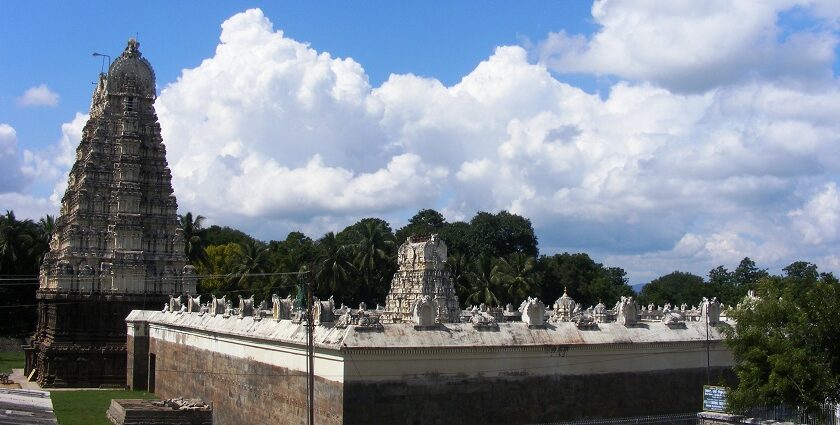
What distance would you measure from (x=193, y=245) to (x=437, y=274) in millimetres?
44302

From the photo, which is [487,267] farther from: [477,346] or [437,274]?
[477,346]

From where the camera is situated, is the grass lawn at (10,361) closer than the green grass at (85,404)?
No

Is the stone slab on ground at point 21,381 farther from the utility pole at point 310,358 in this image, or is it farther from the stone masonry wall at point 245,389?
the utility pole at point 310,358

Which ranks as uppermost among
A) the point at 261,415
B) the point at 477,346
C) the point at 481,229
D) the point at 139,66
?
the point at 139,66

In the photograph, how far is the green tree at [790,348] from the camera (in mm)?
25147

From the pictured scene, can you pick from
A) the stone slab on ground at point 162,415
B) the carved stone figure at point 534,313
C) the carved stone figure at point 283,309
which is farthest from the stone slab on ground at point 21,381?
the carved stone figure at point 534,313

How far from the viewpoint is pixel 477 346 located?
2478cm

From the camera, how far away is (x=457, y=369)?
24.7 meters

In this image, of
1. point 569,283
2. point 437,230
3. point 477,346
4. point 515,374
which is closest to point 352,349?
A: point 477,346

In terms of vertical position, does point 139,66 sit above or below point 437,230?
above

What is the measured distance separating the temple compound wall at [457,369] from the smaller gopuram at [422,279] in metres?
6.59

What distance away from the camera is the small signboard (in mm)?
27609

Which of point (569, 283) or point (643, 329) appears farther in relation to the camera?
point (569, 283)

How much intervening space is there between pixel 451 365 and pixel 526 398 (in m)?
2.86
